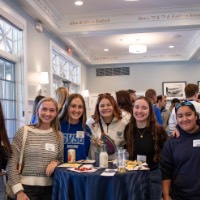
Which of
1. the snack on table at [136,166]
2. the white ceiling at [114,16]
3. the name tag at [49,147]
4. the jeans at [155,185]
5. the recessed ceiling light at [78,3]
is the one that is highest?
the recessed ceiling light at [78,3]

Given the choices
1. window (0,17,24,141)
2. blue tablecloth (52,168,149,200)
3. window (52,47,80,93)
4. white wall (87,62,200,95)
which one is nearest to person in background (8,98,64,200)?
blue tablecloth (52,168,149,200)

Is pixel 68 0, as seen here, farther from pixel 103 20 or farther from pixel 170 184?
pixel 170 184

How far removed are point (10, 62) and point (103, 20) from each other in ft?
7.16

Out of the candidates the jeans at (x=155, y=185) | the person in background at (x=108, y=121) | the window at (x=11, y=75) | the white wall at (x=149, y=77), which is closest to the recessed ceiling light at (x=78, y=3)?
the window at (x=11, y=75)

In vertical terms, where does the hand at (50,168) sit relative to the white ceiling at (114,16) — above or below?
below

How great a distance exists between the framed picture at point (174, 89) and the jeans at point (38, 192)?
26.7 ft

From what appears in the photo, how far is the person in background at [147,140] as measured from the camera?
2.34 meters

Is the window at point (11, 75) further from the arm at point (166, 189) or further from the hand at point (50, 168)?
the arm at point (166, 189)

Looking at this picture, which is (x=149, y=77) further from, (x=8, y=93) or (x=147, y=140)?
(x=147, y=140)

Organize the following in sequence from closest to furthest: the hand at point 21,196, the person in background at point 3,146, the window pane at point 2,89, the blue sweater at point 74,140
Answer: the person in background at point 3,146
the hand at point 21,196
the blue sweater at point 74,140
the window pane at point 2,89

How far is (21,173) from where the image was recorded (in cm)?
209

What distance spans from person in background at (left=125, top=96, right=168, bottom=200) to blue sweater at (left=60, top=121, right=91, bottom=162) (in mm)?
376

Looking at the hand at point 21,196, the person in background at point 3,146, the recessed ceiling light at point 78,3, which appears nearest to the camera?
the person in background at point 3,146

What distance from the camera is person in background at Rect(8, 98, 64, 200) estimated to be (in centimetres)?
203
